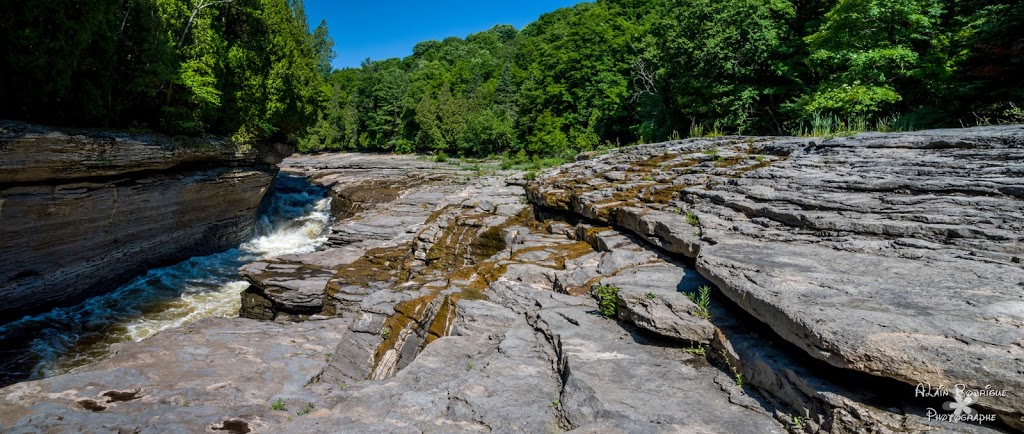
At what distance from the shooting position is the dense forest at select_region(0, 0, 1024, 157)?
38.0ft

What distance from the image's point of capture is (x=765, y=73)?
73.7 feet

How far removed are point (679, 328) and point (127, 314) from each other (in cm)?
1478

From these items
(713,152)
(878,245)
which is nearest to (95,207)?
(878,245)

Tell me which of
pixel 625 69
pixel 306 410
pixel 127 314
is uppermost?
pixel 625 69

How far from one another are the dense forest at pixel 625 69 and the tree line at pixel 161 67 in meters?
0.05

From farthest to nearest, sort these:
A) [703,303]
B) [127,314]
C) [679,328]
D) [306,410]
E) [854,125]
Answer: [854,125] → [127,314] → [306,410] → [703,303] → [679,328]

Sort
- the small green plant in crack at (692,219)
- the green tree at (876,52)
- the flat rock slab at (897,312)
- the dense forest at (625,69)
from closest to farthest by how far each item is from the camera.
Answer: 1. the flat rock slab at (897,312)
2. the small green plant in crack at (692,219)
3. the dense forest at (625,69)
4. the green tree at (876,52)

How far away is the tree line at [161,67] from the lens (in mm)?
10539

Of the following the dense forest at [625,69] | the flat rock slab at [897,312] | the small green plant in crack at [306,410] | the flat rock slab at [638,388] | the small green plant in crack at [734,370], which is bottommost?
the small green plant in crack at [306,410]

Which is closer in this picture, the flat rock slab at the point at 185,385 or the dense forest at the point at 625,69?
the flat rock slab at the point at 185,385

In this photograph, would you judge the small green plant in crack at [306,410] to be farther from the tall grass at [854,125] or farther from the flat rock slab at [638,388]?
the tall grass at [854,125]

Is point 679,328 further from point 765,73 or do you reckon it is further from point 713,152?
point 765,73

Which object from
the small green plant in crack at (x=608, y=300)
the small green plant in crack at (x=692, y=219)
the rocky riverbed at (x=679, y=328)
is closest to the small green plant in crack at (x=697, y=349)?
the rocky riverbed at (x=679, y=328)

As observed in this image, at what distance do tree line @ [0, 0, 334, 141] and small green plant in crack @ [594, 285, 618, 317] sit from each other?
45.2 feet
